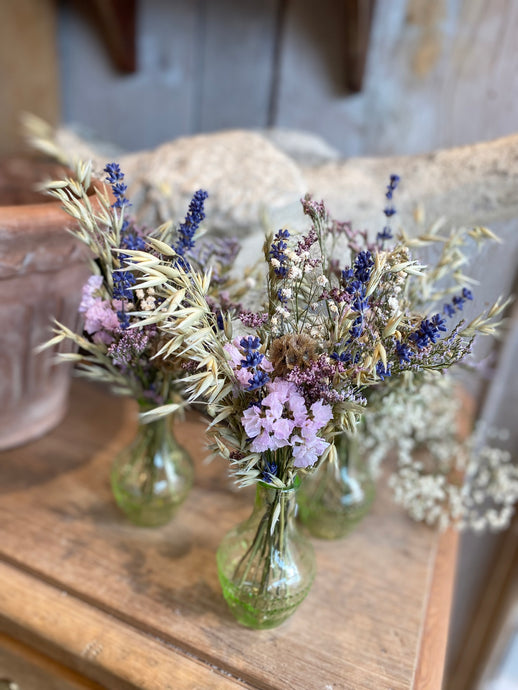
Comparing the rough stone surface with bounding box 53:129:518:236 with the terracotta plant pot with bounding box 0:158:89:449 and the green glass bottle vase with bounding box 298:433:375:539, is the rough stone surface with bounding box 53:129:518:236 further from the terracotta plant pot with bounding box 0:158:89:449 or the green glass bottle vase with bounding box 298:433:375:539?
the green glass bottle vase with bounding box 298:433:375:539

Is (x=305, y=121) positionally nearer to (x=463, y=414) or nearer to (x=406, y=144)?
(x=406, y=144)

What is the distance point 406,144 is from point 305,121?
0.19m

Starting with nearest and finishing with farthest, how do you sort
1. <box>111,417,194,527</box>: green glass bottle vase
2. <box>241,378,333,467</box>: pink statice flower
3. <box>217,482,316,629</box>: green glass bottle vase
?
1. <box>241,378,333,467</box>: pink statice flower
2. <box>217,482,316,629</box>: green glass bottle vase
3. <box>111,417,194,527</box>: green glass bottle vase

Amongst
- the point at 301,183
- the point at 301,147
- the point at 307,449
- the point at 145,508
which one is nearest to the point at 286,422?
the point at 307,449

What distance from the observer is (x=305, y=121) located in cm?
110

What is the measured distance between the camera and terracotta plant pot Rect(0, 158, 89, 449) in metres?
0.69

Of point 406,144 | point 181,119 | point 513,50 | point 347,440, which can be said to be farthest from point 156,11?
point 347,440

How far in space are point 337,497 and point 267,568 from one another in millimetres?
188

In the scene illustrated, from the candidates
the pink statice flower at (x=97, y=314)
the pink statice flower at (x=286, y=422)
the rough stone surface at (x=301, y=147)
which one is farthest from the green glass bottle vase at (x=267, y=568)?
the rough stone surface at (x=301, y=147)

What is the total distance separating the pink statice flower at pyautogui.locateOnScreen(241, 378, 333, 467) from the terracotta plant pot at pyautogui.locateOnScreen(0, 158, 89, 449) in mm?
367

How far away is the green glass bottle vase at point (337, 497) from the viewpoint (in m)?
0.77

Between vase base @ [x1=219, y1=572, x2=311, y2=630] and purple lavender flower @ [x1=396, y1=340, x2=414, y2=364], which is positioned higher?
purple lavender flower @ [x1=396, y1=340, x2=414, y2=364]

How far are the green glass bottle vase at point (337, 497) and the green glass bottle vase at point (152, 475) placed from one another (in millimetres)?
164

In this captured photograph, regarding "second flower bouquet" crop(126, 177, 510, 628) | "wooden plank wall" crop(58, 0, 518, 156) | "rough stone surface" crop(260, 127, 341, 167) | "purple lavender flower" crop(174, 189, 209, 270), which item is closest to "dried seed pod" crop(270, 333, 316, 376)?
"second flower bouquet" crop(126, 177, 510, 628)
